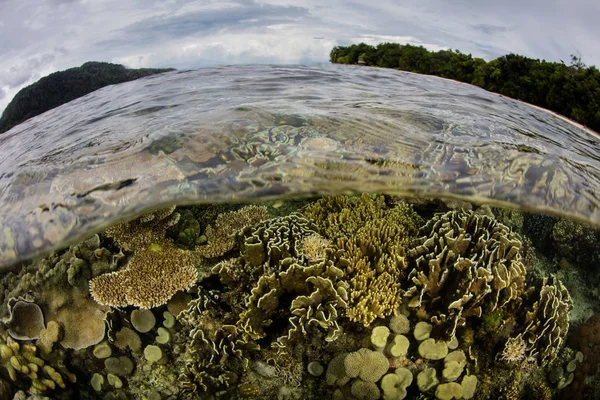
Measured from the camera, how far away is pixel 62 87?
1045 centimetres

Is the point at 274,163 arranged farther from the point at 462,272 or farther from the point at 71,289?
the point at 71,289

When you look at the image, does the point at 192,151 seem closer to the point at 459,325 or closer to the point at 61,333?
the point at 61,333

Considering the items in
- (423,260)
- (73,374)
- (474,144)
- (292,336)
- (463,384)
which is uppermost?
(474,144)

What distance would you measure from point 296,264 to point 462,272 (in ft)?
6.93

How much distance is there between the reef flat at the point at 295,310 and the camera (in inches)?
176

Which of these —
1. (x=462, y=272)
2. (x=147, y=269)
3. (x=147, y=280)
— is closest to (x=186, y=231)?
(x=147, y=269)

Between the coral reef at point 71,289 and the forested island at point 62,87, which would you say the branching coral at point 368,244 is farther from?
the forested island at point 62,87

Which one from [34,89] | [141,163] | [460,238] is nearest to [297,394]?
[460,238]

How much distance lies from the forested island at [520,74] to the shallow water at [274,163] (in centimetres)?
333

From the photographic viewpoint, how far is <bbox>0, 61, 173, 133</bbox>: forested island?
33.0 feet

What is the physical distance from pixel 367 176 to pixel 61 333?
4.55 m

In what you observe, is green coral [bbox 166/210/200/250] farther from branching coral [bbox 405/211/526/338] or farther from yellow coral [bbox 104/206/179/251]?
branching coral [bbox 405/211/526/338]

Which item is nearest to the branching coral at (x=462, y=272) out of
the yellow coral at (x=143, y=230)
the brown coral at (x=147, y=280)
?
the brown coral at (x=147, y=280)

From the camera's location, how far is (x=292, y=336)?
4410 millimetres
